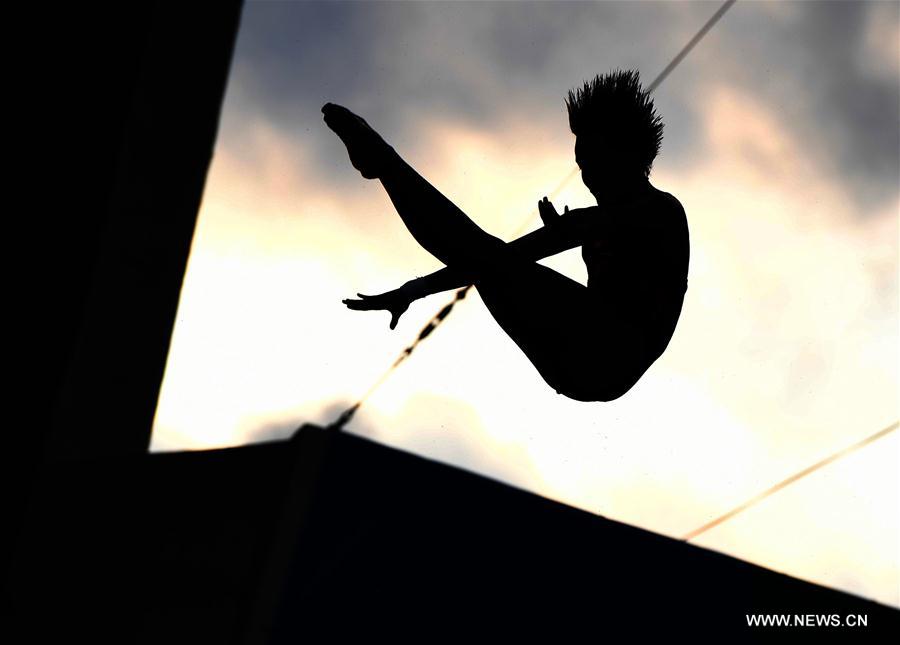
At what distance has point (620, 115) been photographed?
3859 mm

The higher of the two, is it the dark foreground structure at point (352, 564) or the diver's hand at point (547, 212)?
the diver's hand at point (547, 212)

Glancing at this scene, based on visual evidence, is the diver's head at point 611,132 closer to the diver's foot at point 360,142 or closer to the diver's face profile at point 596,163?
the diver's face profile at point 596,163

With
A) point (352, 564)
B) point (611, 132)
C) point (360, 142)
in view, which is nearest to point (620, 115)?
point (611, 132)

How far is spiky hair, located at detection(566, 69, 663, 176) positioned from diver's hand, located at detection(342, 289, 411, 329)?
89 cm

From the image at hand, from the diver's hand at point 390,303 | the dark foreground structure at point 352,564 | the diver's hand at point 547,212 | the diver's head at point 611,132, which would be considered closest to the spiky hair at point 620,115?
the diver's head at point 611,132

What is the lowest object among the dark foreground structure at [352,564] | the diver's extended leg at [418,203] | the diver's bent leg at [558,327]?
the dark foreground structure at [352,564]

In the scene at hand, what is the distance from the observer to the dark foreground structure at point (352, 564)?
447 centimetres

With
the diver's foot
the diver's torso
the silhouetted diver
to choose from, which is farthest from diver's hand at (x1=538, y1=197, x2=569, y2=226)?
the diver's foot

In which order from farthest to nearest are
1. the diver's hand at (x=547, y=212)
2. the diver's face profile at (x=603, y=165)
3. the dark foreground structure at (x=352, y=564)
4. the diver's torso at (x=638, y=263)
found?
the dark foreground structure at (x=352, y=564) < the diver's face profile at (x=603, y=165) < the diver's torso at (x=638, y=263) < the diver's hand at (x=547, y=212)

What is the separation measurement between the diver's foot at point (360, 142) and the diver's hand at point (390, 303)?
0.48 metres

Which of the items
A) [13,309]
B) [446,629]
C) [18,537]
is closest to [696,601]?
[446,629]

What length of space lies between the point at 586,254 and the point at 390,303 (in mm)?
746

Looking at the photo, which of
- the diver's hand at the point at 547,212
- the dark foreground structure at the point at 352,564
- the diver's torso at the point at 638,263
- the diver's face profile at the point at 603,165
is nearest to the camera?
the diver's hand at the point at 547,212

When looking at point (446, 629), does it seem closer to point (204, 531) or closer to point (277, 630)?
point (277, 630)
